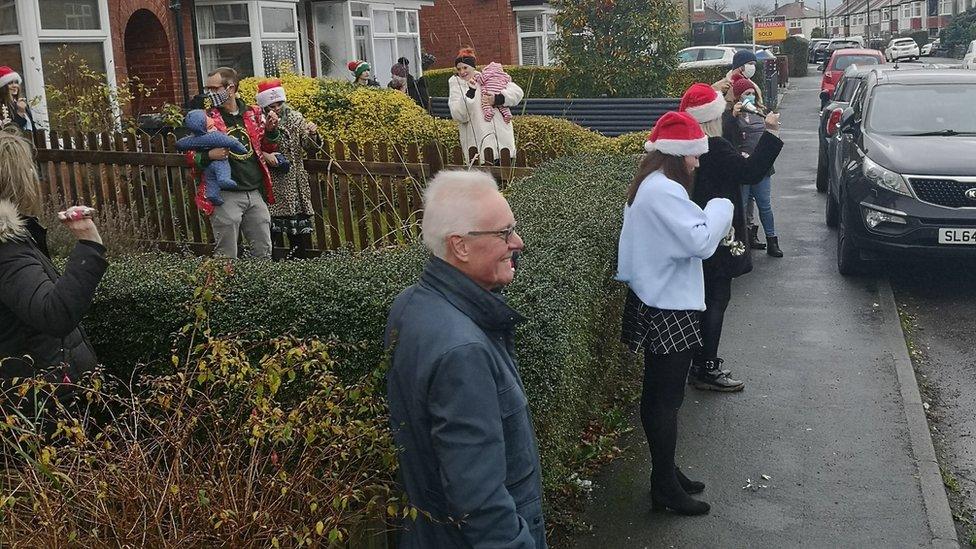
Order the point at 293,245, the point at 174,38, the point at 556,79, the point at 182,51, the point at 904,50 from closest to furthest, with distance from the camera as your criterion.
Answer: the point at 293,245 < the point at 182,51 < the point at 174,38 < the point at 556,79 < the point at 904,50

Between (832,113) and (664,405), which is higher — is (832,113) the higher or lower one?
the higher one

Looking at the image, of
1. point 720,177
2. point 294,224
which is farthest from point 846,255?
point 294,224

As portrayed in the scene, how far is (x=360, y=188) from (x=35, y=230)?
5.20 m

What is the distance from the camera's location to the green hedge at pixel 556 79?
800 inches

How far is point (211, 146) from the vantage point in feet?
26.8

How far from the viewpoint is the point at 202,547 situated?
3.31 m

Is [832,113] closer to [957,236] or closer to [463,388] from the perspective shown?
[957,236]

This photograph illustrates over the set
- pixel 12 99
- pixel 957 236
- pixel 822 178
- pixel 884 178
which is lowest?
pixel 822 178

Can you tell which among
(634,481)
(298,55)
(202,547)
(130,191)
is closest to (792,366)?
(634,481)

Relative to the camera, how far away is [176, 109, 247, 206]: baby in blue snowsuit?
813 cm

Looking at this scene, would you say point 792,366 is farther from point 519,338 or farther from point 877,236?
point 519,338

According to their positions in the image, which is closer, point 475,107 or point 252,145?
point 252,145

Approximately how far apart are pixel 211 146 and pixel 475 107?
332 cm

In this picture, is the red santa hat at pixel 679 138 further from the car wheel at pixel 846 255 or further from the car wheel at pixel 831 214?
the car wheel at pixel 831 214
